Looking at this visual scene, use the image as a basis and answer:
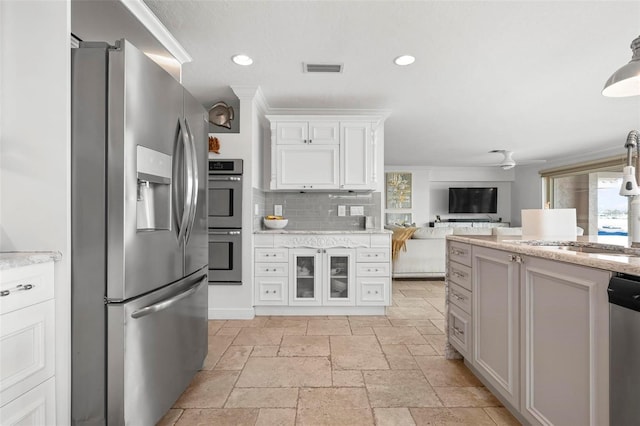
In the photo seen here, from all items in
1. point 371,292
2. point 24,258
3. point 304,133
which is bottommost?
point 371,292

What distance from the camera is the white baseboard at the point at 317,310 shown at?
3594 mm

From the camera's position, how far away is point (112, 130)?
52.2 inches

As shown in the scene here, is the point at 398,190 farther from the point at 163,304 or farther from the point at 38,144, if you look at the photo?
the point at 38,144

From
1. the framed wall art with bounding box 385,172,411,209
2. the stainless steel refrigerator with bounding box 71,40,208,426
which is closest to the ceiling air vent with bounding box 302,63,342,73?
the stainless steel refrigerator with bounding box 71,40,208,426

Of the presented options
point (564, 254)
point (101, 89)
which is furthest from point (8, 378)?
point (564, 254)

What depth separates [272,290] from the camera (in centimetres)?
352

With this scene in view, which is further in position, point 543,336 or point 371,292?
point 371,292

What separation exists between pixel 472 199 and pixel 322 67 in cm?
841

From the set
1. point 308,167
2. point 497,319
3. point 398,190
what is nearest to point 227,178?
point 308,167

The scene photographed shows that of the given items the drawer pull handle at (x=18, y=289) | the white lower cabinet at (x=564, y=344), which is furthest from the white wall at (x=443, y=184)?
the drawer pull handle at (x=18, y=289)

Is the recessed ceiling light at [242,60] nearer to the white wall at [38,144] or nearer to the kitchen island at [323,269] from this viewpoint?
the white wall at [38,144]

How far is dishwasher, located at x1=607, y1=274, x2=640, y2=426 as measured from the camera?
955 mm

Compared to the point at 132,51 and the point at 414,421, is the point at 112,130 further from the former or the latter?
the point at 414,421

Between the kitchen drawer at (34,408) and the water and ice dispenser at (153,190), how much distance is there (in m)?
0.68
